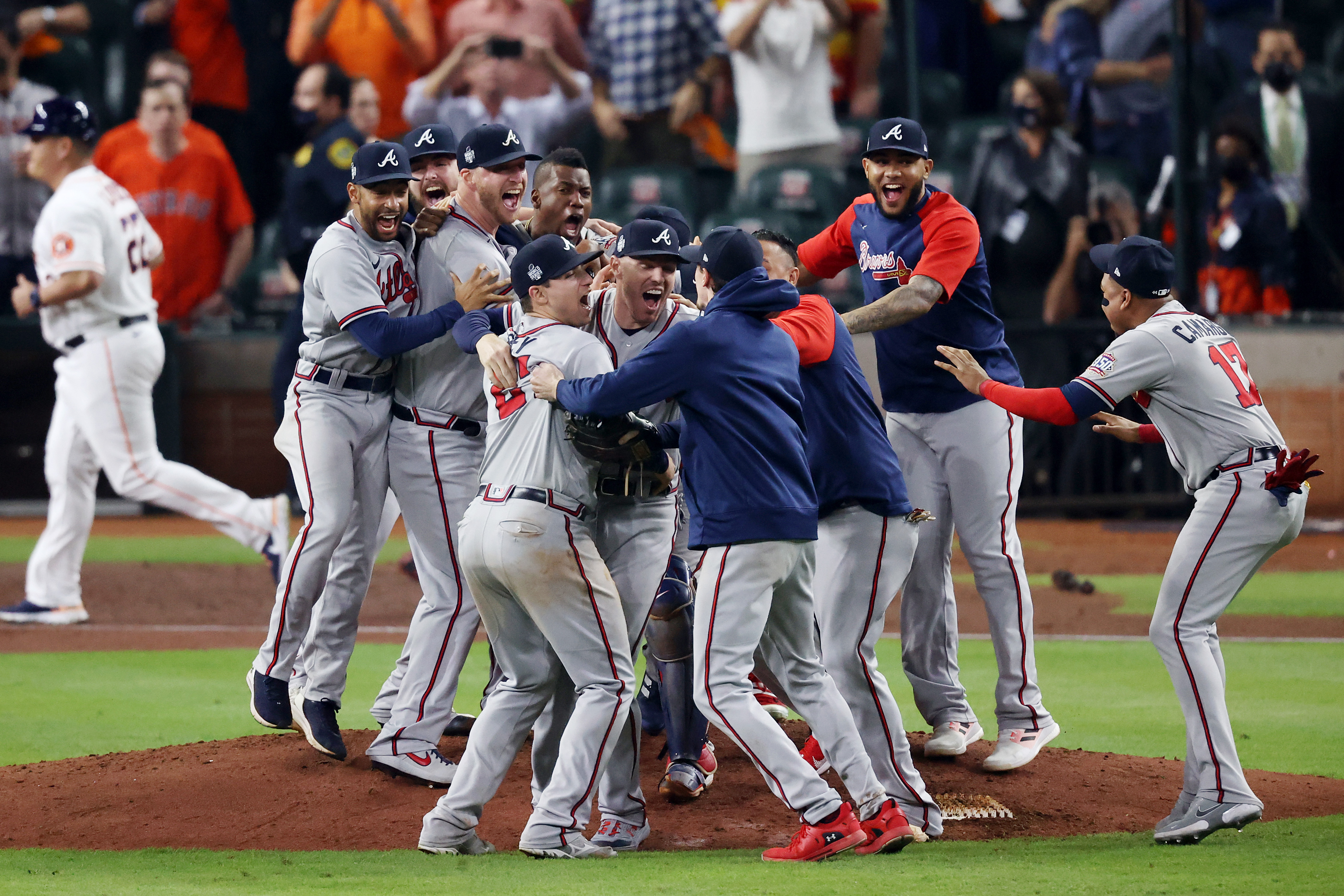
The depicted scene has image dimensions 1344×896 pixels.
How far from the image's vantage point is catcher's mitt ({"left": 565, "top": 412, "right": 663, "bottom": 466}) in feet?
14.0

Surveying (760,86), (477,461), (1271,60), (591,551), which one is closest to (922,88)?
(760,86)

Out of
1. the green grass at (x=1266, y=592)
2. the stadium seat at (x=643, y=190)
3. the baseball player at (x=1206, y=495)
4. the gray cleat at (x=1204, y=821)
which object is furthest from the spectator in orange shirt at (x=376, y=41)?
the gray cleat at (x=1204, y=821)

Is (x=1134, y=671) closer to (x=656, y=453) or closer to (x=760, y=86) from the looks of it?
(x=656, y=453)

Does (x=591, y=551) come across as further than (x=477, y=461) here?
No

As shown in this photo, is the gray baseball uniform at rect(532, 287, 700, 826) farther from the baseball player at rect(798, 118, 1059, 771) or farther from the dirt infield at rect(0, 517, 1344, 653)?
the dirt infield at rect(0, 517, 1344, 653)

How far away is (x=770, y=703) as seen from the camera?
5820mm

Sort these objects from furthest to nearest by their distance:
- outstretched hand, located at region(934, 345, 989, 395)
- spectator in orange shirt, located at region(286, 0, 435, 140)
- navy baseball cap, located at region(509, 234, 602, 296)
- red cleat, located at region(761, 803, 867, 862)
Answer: spectator in orange shirt, located at region(286, 0, 435, 140) → outstretched hand, located at region(934, 345, 989, 395) → navy baseball cap, located at region(509, 234, 602, 296) → red cleat, located at region(761, 803, 867, 862)

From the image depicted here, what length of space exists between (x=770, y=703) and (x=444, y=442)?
157 centimetres

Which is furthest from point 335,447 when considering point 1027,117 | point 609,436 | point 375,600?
point 1027,117

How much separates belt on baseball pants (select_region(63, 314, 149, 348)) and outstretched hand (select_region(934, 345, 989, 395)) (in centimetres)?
504

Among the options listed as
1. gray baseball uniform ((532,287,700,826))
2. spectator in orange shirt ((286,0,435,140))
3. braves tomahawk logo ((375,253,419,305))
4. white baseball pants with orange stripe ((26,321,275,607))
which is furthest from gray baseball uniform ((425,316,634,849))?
spectator in orange shirt ((286,0,435,140))

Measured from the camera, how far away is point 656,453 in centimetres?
442

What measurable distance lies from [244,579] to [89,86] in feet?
19.6

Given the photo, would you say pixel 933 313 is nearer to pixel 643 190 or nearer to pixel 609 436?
pixel 609 436
